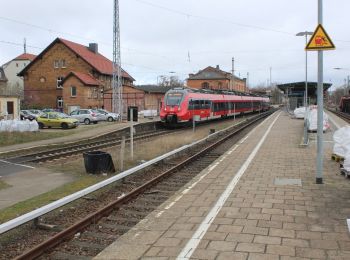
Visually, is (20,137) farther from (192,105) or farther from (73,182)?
(73,182)

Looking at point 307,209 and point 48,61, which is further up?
point 48,61

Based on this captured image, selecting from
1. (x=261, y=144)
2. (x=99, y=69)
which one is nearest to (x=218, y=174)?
(x=261, y=144)

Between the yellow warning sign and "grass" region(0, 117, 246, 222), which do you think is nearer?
"grass" region(0, 117, 246, 222)

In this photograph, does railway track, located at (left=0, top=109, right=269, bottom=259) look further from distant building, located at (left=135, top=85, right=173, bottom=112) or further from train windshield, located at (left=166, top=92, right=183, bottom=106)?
distant building, located at (left=135, top=85, right=173, bottom=112)

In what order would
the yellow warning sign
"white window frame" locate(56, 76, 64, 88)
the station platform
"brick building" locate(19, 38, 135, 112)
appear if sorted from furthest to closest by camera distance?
"white window frame" locate(56, 76, 64, 88)
"brick building" locate(19, 38, 135, 112)
the yellow warning sign
the station platform

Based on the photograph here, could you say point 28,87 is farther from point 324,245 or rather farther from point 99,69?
point 324,245

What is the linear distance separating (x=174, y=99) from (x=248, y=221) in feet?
94.4

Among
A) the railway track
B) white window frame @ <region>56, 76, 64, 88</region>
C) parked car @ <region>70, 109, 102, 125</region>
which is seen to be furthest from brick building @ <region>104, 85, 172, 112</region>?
the railway track

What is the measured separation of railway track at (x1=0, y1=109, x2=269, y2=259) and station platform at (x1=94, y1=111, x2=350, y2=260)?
1.23ft

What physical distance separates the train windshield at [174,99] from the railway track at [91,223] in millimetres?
22925

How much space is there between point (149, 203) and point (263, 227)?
3.22 metres

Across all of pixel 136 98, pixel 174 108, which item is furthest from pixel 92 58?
pixel 174 108

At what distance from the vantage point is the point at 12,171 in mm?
15234

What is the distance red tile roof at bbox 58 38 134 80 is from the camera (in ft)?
227
